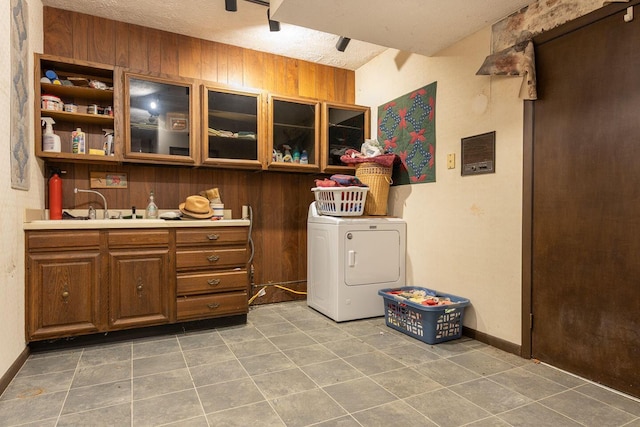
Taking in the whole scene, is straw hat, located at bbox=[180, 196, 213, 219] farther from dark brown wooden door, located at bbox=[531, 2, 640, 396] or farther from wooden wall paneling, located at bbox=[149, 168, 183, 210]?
dark brown wooden door, located at bbox=[531, 2, 640, 396]

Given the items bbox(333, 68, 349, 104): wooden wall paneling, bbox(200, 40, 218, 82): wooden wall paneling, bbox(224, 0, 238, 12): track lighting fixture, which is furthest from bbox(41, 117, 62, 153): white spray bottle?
bbox(333, 68, 349, 104): wooden wall paneling

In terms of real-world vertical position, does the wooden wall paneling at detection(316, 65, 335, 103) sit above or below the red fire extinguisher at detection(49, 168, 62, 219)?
above

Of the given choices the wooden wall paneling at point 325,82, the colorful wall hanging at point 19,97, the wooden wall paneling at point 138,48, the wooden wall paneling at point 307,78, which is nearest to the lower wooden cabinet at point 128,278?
the colorful wall hanging at point 19,97

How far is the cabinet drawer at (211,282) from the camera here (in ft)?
8.81

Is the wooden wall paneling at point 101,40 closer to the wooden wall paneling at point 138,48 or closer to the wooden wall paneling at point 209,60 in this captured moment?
the wooden wall paneling at point 138,48

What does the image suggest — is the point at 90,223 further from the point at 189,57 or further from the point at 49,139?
the point at 189,57

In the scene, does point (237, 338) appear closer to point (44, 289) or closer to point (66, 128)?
point (44, 289)

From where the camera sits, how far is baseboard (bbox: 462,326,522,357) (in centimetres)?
228

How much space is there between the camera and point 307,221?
11.9 ft

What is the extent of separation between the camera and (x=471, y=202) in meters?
2.58

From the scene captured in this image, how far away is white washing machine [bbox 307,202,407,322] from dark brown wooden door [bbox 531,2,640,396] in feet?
3.88

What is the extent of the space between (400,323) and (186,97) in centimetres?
248

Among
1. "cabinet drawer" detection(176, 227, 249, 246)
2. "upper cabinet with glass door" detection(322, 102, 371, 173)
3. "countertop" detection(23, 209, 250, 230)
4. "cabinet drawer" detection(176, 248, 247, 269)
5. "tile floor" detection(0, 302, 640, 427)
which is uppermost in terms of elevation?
"upper cabinet with glass door" detection(322, 102, 371, 173)

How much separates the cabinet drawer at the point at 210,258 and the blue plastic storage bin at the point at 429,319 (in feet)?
4.08
